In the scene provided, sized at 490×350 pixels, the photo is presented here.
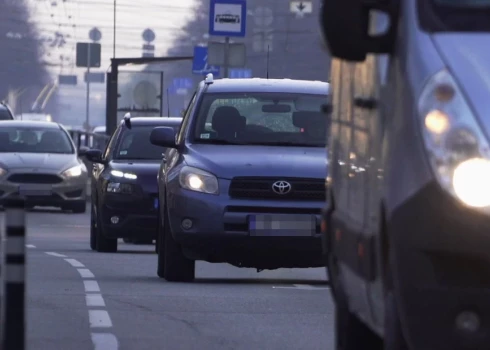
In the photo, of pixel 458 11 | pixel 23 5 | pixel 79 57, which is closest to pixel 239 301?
pixel 458 11

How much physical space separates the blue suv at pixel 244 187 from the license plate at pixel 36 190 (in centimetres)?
1575

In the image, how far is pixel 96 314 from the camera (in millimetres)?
11086

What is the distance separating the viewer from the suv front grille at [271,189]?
13414mm

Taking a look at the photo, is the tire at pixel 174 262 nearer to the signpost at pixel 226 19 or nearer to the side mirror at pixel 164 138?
the side mirror at pixel 164 138

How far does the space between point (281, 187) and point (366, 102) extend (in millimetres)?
7113

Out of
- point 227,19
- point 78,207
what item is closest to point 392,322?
point 78,207

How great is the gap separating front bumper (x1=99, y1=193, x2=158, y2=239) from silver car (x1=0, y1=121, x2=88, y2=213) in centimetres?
1002

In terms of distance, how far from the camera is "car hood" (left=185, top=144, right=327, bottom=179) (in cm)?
1345

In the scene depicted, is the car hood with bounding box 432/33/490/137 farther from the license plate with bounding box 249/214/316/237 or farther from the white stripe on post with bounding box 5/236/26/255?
the license plate with bounding box 249/214/316/237

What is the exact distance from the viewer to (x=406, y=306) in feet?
17.7

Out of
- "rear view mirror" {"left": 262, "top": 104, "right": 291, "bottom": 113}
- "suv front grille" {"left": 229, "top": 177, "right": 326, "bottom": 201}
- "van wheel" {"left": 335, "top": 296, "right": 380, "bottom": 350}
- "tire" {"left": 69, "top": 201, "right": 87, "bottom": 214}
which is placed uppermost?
"rear view mirror" {"left": 262, "top": 104, "right": 291, "bottom": 113}

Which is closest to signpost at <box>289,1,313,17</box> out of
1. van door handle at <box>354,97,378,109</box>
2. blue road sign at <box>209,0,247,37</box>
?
blue road sign at <box>209,0,247,37</box>

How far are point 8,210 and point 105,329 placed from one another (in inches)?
102

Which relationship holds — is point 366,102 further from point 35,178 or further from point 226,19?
point 226,19
